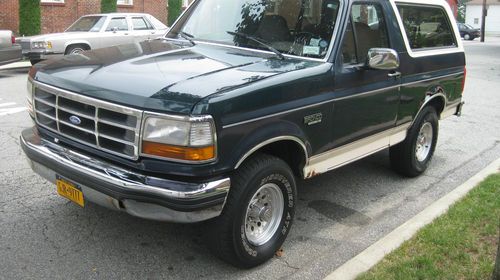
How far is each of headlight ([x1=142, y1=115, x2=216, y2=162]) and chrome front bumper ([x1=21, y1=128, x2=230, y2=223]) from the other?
0.17 meters

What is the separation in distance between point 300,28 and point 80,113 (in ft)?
6.30

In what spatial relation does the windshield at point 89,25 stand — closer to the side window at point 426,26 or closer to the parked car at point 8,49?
the parked car at point 8,49

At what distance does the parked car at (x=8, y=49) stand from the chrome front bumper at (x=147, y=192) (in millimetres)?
10399

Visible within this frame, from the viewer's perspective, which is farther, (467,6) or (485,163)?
(467,6)

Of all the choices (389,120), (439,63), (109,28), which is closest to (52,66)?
(389,120)

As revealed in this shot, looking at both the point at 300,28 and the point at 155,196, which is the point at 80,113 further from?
the point at 300,28

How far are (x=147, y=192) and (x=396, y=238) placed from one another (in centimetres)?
209

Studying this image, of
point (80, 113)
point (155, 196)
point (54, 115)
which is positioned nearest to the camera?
point (155, 196)

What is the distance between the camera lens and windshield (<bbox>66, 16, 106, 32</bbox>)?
48.5 feet

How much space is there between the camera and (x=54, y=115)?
3721 mm

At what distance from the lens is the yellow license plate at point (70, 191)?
3.40m

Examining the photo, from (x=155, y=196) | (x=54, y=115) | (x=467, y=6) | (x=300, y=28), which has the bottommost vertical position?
(x=155, y=196)

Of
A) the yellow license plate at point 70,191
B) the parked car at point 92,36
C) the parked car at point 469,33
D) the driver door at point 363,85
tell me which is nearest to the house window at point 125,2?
the parked car at point 92,36

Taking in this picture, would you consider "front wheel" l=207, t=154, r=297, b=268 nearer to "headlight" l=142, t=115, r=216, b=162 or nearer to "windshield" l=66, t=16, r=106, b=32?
"headlight" l=142, t=115, r=216, b=162
